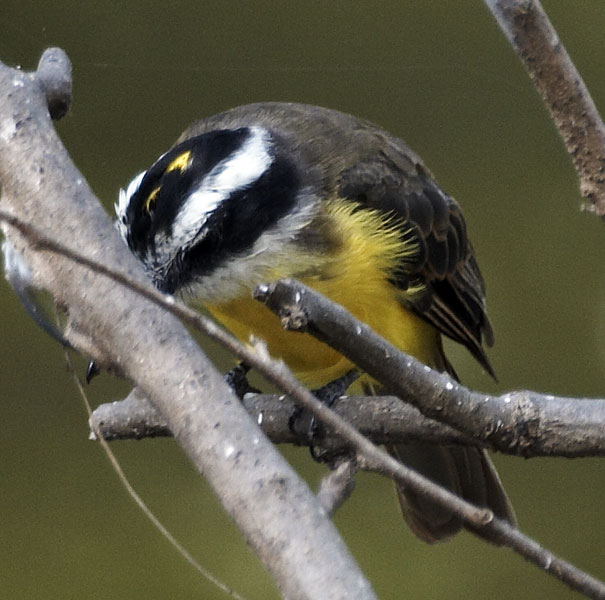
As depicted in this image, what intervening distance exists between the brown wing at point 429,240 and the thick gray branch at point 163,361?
72 centimetres

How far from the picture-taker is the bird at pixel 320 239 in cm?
165

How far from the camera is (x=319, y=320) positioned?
3.10 feet

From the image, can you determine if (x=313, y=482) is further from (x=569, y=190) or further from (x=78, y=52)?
(x=78, y=52)

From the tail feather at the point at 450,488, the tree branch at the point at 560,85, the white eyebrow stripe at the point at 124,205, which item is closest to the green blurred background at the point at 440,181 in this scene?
the tail feather at the point at 450,488

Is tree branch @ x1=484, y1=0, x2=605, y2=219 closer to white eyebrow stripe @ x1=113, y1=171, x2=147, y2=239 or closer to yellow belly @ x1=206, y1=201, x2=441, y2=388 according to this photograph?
yellow belly @ x1=206, y1=201, x2=441, y2=388

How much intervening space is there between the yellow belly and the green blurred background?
0.83 metres

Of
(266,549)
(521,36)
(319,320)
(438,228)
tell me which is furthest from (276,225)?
(266,549)

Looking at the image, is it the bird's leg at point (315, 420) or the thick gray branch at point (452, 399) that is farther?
the bird's leg at point (315, 420)

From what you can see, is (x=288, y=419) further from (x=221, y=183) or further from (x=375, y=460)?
(x=375, y=460)

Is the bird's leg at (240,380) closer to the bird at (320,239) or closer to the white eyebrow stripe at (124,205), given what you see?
the bird at (320,239)

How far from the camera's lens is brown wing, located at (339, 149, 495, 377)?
75.5 inches

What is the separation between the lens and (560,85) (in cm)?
130

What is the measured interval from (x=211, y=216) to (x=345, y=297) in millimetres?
267

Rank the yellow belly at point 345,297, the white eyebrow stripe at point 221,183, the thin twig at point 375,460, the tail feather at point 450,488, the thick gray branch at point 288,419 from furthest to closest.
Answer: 1. the tail feather at point 450,488
2. the yellow belly at point 345,297
3. the white eyebrow stripe at point 221,183
4. the thick gray branch at point 288,419
5. the thin twig at point 375,460
